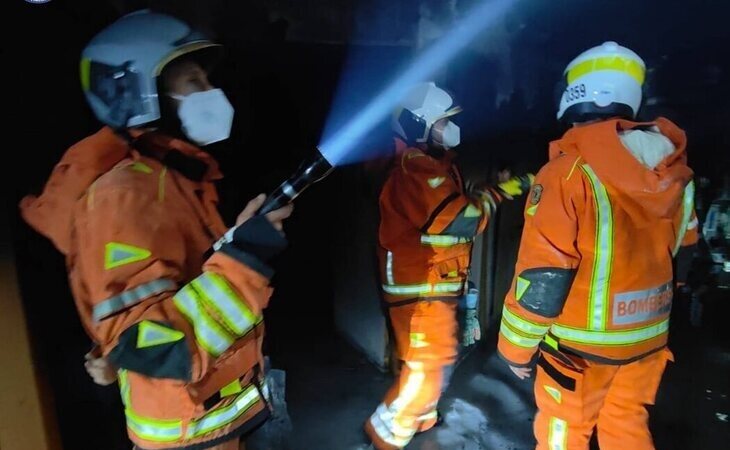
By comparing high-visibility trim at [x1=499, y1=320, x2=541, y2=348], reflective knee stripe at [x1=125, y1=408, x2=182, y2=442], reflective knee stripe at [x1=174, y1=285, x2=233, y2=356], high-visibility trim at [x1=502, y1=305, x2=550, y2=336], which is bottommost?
high-visibility trim at [x1=499, y1=320, x2=541, y2=348]

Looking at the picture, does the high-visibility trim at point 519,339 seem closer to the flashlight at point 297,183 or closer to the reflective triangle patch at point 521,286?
the reflective triangle patch at point 521,286

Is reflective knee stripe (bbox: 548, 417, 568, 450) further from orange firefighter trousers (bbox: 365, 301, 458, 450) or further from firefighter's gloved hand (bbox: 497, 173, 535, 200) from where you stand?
firefighter's gloved hand (bbox: 497, 173, 535, 200)

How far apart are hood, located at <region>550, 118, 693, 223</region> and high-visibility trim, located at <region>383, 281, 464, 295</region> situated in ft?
3.42

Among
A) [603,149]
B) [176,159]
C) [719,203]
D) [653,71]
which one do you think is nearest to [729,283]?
[719,203]

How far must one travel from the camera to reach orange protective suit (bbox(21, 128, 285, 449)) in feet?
4.53

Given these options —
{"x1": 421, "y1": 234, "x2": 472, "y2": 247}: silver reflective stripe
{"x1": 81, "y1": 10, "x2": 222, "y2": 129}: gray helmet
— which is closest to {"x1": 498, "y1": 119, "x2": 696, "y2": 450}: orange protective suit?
{"x1": 421, "y1": 234, "x2": 472, "y2": 247}: silver reflective stripe

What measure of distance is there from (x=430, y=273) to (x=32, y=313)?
5.70 feet

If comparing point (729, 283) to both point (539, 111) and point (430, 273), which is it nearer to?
point (539, 111)

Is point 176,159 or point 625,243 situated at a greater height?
point 176,159

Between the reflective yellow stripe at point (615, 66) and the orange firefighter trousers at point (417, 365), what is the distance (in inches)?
52.0

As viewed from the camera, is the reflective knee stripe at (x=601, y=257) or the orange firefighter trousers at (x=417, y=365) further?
the orange firefighter trousers at (x=417, y=365)

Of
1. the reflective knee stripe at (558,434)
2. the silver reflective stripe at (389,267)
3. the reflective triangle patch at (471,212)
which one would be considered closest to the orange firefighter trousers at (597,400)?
the reflective knee stripe at (558,434)

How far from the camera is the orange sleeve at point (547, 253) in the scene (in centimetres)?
192

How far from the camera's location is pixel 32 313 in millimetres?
1807
